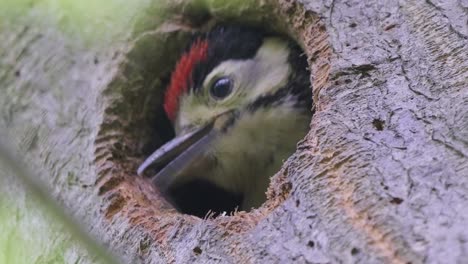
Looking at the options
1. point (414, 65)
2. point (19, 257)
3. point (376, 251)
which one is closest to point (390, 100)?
point (414, 65)

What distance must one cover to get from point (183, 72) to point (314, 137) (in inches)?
34.3

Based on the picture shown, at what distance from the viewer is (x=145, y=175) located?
228 centimetres

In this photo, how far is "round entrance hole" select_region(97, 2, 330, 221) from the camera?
2.30 m

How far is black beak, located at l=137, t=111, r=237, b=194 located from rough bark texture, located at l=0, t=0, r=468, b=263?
7 cm

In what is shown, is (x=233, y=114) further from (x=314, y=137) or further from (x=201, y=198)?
(x=314, y=137)

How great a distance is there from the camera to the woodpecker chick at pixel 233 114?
2.36 meters

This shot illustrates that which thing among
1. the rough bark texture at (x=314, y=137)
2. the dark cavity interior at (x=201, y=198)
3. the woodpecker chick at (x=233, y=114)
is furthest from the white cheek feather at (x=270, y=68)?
the dark cavity interior at (x=201, y=198)

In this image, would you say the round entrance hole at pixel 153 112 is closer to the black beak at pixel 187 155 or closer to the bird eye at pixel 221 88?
the black beak at pixel 187 155

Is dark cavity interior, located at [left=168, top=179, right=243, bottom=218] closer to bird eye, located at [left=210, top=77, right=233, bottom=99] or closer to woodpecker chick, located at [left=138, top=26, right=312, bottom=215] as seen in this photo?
woodpecker chick, located at [left=138, top=26, right=312, bottom=215]

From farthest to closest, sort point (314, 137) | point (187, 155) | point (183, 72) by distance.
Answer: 1. point (183, 72)
2. point (187, 155)
3. point (314, 137)

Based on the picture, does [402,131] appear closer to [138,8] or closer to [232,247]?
[232,247]

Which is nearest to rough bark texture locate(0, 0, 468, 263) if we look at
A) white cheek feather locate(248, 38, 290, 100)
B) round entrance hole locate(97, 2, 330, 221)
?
round entrance hole locate(97, 2, 330, 221)

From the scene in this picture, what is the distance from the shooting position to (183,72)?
247 centimetres

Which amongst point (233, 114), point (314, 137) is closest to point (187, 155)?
point (233, 114)
